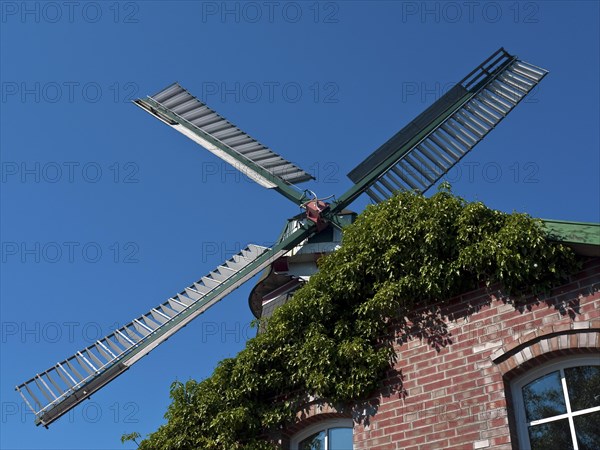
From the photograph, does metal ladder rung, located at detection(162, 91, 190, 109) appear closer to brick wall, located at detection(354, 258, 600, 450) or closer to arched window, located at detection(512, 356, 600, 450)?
brick wall, located at detection(354, 258, 600, 450)

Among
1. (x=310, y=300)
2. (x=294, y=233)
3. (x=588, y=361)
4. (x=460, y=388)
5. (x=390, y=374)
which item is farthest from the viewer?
(x=294, y=233)

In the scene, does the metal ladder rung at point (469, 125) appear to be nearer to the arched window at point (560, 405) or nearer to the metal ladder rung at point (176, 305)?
the metal ladder rung at point (176, 305)

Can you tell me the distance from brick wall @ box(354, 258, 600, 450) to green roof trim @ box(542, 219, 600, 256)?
180 mm

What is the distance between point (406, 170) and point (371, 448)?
836 centimetres

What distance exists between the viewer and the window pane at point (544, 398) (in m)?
7.39

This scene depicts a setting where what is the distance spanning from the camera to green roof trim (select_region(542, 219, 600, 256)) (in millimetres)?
7531

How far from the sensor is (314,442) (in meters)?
9.13

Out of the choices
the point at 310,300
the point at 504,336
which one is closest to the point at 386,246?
the point at 310,300

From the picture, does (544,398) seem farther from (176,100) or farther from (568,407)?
(176,100)

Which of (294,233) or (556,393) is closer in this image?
(556,393)

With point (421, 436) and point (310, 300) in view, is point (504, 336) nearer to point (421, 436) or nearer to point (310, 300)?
point (421, 436)

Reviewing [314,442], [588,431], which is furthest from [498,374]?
[314,442]

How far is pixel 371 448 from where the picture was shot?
27.2 feet

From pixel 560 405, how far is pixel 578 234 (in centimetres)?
178
